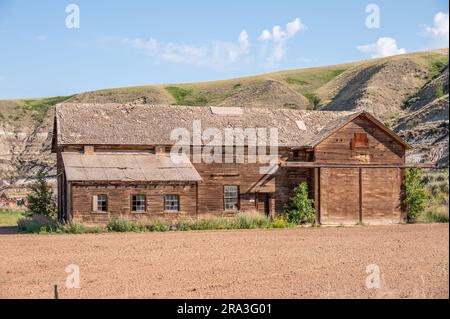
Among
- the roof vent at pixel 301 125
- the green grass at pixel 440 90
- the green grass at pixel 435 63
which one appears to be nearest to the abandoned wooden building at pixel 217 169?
the roof vent at pixel 301 125

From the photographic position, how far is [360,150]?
28.0 meters

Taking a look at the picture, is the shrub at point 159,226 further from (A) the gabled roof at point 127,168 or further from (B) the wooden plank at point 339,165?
(B) the wooden plank at point 339,165

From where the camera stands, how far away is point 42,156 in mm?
70125

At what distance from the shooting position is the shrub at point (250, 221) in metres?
25.8

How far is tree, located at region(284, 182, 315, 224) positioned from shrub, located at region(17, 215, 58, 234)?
32.1ft

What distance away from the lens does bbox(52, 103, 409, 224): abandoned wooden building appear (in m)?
25.6

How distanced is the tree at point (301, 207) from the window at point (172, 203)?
191 inches

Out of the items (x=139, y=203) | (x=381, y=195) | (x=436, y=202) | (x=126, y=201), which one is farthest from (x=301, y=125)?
(x=126, y=201)

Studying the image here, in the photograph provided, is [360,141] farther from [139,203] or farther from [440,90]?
[440,90]

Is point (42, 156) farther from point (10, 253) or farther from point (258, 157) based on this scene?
point (10, 253)

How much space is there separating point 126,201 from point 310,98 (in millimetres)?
66420
